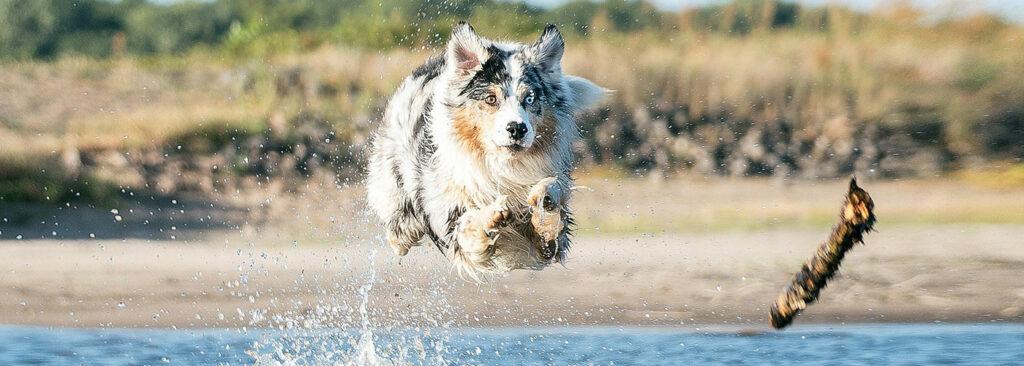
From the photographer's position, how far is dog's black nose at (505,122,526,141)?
6359mm

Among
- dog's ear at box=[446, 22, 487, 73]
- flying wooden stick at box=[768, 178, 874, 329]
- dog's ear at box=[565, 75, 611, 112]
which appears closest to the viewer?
flying wooden stick at box=[768, 178, 874, 329]

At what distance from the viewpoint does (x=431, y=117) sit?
23.4 feet

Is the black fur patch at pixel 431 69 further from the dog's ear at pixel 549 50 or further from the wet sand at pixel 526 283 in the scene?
the wet sand at pixel 526 283

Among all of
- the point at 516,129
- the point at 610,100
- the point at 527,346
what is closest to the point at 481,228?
the point at 516,129

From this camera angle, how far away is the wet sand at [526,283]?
31.1 ft

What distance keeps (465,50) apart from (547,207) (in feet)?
2.68

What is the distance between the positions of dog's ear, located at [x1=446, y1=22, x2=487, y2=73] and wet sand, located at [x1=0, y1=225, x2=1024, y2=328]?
2.49 meters

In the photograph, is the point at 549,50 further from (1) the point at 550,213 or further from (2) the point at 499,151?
(1) the point at 550,213

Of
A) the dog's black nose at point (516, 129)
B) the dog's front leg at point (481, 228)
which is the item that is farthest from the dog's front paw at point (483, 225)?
the dog's black nose at point (516, 129)

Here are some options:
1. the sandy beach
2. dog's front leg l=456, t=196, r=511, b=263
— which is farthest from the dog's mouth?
the sandy beach

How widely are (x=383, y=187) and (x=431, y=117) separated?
0.74m

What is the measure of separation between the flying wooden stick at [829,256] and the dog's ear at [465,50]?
176 centimetres

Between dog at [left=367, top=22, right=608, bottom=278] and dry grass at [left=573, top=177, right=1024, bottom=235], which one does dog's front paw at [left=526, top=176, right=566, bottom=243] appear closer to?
dog at [left=367, top=22, right=608, bottom=278]

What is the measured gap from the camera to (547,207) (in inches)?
262
